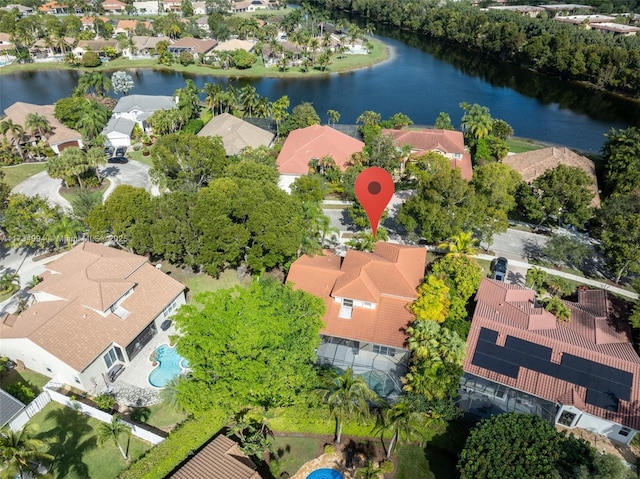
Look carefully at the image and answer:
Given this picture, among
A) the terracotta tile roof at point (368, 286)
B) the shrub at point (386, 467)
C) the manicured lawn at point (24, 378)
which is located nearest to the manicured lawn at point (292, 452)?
the shrub at point (386, 467)

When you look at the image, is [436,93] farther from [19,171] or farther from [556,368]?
[556,368]

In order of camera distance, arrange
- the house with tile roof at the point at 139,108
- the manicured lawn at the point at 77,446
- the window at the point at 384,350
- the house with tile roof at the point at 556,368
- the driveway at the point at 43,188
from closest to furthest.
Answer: the manicured lawn at the point at 77,446 < the house with tile roof at the point at 556,368 < the window at the point at 384,350 < the driveway at the point at 43,188 < the house with tile roof at the point at 139,108

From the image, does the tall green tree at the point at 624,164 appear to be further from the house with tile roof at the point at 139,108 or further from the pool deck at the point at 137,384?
the house with tile roof at the point at 139,108

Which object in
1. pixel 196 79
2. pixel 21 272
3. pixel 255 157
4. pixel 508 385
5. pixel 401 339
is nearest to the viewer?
pixel 508 385

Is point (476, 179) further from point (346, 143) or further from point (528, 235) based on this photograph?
point (346, 143)

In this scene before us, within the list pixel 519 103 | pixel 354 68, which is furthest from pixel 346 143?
pixel 354 68

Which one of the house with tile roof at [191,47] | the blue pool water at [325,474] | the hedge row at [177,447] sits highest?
the house with tile roof at [191,47]

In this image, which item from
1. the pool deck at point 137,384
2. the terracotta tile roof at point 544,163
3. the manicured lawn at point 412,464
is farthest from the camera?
the terracotta tile roof at point 544,163
